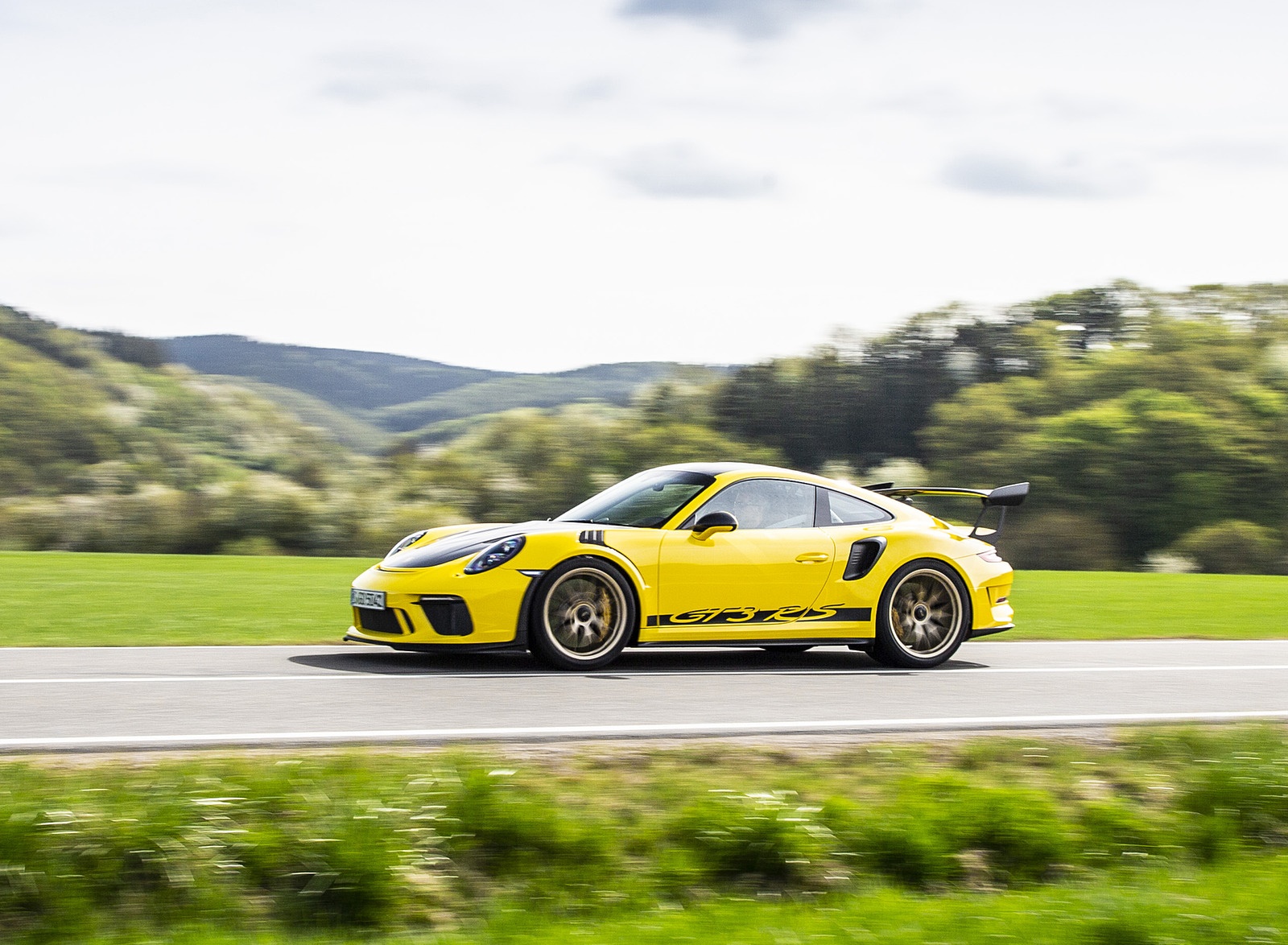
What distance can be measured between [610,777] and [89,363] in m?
51.5

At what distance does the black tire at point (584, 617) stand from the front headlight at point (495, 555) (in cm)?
27

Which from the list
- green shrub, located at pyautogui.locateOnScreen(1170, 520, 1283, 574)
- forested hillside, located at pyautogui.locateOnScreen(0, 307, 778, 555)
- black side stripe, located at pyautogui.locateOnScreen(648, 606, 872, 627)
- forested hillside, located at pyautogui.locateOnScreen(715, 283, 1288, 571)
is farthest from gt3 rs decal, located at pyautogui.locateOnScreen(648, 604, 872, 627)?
green shrub, located at pyautogui.locateOnScreen(1170, 520, 1283, 574)

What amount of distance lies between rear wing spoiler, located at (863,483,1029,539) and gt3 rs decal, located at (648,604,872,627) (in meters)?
1.06

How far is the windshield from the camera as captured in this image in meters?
9.12

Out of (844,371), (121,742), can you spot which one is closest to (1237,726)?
(121,742)

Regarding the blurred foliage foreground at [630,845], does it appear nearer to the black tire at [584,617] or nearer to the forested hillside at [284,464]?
the black tire at [584,617]

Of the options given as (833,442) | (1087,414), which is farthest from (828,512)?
(833,442)

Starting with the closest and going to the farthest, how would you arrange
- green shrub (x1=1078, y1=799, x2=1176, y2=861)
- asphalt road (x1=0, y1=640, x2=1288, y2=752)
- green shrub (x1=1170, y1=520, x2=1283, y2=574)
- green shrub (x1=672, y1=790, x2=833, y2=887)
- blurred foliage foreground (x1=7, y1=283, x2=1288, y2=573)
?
green shrub (x1=672, y1=790, x2=833, y2=887) < green shrub (x1=1078, y1=799, x2=1176, y2=861) < asphalt road (x1=0, y1=640, x2=1288, y2=752) < blurred foliage foreground (x1=7, y1=283, x2=1288, y2=573) < green shrub (x1=1170, y1=520, x2=1283, y2=574)

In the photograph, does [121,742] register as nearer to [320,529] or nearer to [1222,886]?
[1222,886]

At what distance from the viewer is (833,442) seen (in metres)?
43.0

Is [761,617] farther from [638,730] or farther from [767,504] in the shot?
[638,730]

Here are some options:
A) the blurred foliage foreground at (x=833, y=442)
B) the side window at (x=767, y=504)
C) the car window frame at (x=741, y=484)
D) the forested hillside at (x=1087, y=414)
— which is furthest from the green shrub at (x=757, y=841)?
the forested hillside at (x=1087, y=414)

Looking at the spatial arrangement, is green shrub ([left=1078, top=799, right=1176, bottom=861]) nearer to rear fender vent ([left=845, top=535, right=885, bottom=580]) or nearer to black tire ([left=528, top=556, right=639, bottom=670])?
black tire ([left=528, top=556, right=639, bottom=670])

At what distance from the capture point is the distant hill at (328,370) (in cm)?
5409
